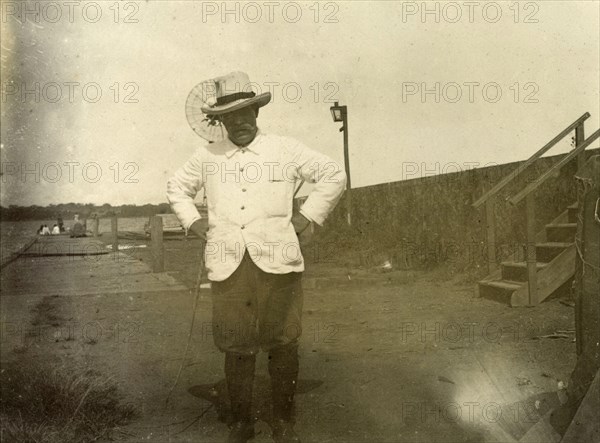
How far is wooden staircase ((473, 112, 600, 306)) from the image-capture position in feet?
19.5

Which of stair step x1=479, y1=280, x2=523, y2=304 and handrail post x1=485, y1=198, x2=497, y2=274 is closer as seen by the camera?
stair step x1=479, y1=280, x2=523, y2=304

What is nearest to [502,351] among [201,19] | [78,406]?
[78,406]

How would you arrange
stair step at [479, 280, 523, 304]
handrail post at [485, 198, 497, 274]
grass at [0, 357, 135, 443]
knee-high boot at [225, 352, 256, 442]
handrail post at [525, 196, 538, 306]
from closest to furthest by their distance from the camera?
grass at [0, 357, 135, 443], knee-high boot at [225, 352, 256, 442], handrail post at [525, 196, 538, 306], stair step at [479, 280, 523, 304], handrail post at [485, 198, 497, 274]

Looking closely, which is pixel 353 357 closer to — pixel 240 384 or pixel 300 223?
pixel 240 384

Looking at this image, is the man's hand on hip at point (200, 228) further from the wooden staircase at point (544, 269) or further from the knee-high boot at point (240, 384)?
the wooden staircase at point (544, 269)

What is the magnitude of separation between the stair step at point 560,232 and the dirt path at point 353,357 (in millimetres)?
1072

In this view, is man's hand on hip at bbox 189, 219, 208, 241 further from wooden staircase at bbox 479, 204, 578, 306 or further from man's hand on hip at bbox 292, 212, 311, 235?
wooden staircase at bbox 479, 204, 578, 306

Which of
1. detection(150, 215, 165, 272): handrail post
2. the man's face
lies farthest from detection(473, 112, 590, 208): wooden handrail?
detection(150, 215, 165, 272): handrail post

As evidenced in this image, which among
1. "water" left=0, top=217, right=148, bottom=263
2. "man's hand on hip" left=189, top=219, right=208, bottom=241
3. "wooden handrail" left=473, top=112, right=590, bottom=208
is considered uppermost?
"wooden handrail" left=473, top=112, right=590, bottom=208

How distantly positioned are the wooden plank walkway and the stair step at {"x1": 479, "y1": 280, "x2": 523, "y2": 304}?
408 centimetres

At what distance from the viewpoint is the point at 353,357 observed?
4.72 metres

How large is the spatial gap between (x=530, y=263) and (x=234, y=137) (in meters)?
3.87

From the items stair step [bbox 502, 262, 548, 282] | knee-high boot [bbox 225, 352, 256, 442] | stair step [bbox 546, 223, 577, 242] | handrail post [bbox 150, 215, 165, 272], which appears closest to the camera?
knee-high boot [bbox 225, 352, 256, 442]

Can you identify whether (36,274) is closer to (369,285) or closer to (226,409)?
(369,285)
